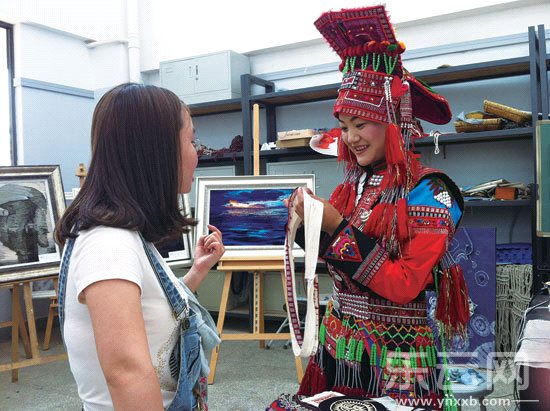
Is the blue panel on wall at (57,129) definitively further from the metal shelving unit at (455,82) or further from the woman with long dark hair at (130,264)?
the woman with long dark hair at (130,264)

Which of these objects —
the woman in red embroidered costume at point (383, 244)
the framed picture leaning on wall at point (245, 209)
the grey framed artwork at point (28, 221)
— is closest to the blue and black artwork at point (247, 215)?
the framed picture leaning on wall at point (245, 209)

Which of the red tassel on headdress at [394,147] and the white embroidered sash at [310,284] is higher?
the red tassel on headdress at [394,147]

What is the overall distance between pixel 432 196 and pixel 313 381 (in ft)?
2.00

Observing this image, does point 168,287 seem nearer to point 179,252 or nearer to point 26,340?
point 179,252

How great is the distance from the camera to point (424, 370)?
4.17 feet

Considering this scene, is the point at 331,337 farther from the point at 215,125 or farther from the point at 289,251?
the point at 215,125

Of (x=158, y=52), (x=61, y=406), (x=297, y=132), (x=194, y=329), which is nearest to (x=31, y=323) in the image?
(x=61, y=406)

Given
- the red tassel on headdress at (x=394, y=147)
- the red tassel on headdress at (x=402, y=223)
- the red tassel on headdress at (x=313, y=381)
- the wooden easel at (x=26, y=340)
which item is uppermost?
the red tassel on headdress at (x=394, y=147)

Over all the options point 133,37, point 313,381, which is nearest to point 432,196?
point 313,381

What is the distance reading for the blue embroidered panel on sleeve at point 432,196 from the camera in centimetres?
131

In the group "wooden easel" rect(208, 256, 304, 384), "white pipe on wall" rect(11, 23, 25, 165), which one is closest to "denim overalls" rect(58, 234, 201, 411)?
"wooden easel" rect(208, 256, 304, 384)

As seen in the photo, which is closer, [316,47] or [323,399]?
[323,399]

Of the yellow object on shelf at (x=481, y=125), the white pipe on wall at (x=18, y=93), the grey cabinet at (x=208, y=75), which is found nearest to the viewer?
the yellow object on shelf at (x=481, y=125)

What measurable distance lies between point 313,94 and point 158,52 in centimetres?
193
